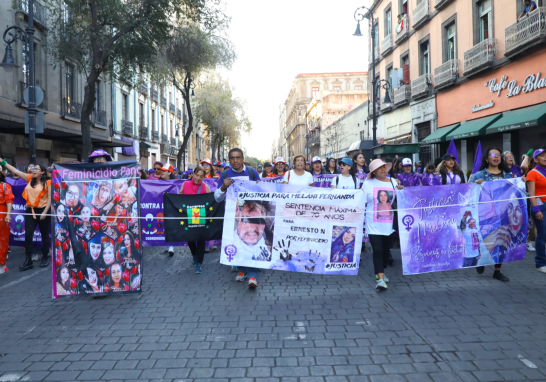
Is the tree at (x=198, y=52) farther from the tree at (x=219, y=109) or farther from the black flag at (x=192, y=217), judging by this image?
the tree at (x=219, y=109)

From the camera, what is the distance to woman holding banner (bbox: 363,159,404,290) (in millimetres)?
5613

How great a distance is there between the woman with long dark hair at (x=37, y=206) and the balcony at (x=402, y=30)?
72.4ft

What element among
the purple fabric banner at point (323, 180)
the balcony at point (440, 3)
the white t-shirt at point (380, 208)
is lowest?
the white t-shirt at point (380, 208)

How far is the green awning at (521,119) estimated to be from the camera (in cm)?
1294

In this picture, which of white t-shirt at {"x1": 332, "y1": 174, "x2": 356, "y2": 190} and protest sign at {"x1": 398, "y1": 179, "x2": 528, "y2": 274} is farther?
white t-shirt at {"x1": 332, "y1": 174, "x2": 356, "y2": 190}

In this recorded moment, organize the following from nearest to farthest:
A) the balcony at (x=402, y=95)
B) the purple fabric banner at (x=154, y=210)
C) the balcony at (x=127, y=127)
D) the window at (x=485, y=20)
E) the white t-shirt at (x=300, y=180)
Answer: the white t-shirt at (x=300, y=180)
the purple fabric banner at (x=154, y=210)
the window at (x=485, y=20)
the balcony at (x=402, y=95)
the balcony at (x=127, y=127)

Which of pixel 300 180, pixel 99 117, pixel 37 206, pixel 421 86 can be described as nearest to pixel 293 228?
pixel 300 180

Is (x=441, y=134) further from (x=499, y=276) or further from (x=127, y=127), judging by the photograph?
(x=127, y=127)

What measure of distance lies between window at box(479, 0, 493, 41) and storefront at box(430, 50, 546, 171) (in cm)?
168

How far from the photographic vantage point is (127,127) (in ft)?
94.5

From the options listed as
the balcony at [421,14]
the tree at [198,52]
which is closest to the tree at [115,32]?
the tree at [198,52]

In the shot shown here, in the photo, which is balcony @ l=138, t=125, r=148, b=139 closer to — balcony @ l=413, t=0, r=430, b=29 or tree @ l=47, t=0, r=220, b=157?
tree @ l=47, t=0, r=220, b=157

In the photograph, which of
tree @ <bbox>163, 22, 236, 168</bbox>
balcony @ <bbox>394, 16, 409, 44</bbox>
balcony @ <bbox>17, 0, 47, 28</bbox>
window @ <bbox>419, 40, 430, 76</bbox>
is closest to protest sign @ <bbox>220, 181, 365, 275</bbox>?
tree @ <bbox>163, 22, 236, 168</bbox>

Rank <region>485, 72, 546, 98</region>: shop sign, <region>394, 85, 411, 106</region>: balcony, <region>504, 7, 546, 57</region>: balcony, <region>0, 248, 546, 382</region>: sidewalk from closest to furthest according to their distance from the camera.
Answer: <region>0, 248, 546, 382</region>: sidewalk → <region>504, 7, 546, 57</region>: balcony → <region>485, 72, 546, 98</region>: shop sign → <region>394, 85, 411, 106</region>: balcony
